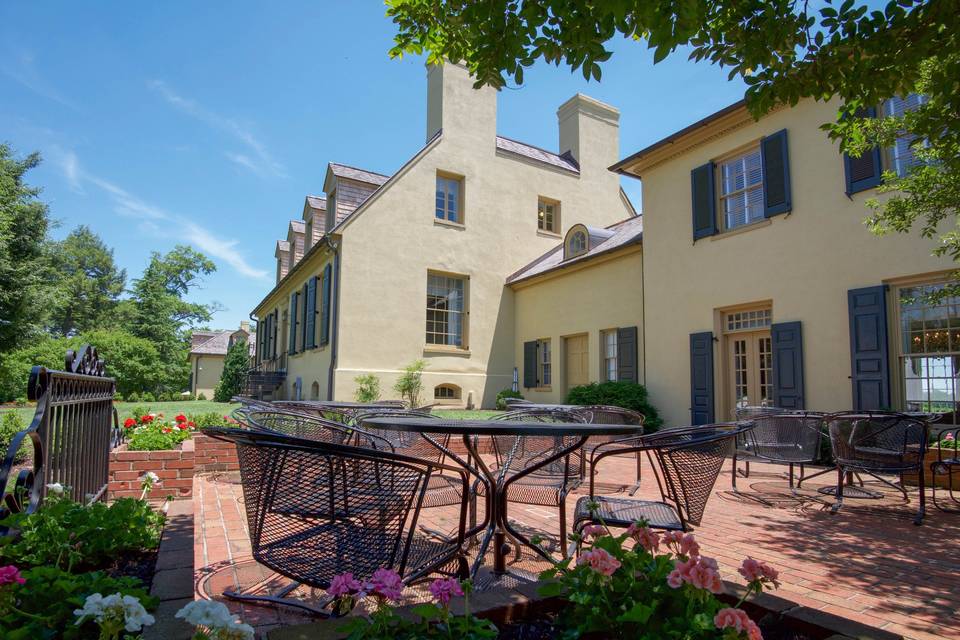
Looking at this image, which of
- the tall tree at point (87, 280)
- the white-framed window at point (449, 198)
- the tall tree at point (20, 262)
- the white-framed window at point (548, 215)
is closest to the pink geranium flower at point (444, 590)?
the white-framed window at point (449, 198)

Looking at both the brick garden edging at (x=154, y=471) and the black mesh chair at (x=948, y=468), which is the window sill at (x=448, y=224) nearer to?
A: the brick garden edging at (x=154, y=471)

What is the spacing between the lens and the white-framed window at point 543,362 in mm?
14750

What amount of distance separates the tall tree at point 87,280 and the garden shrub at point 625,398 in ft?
137

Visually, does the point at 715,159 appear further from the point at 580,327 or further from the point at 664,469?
the point at 664,469

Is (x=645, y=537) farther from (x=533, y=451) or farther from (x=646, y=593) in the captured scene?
(x=533, y=451)

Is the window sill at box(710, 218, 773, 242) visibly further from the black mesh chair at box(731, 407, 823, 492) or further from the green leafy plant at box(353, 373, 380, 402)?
the green leafy plant at box(353, 373, 380, 402)

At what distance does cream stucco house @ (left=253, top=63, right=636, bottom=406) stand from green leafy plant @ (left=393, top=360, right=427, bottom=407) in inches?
9.4

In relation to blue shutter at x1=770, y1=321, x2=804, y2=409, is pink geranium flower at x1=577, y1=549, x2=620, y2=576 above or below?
below

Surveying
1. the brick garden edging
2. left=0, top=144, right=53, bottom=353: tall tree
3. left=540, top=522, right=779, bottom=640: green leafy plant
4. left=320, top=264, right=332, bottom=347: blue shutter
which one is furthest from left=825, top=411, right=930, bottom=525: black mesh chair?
left=0, top=144, right=53, bottom=353: tall tree

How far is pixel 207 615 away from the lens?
3.60 feet

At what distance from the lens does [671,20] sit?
2.95m

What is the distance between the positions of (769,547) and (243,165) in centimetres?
1919

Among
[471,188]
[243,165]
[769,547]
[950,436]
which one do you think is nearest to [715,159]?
[950,436]

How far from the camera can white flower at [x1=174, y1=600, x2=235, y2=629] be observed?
1.09 metres
